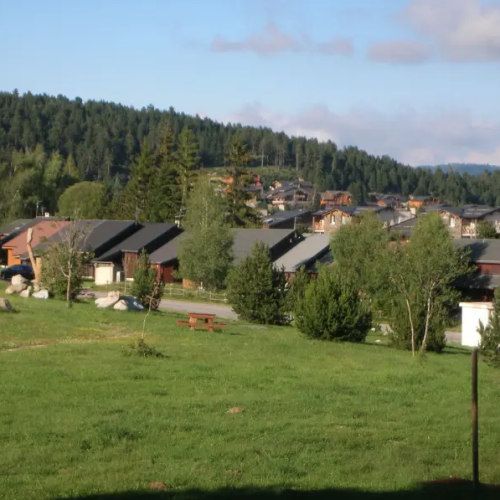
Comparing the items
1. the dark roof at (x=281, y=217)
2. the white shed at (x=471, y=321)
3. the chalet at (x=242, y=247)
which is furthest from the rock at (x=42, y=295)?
the dark roof at (x=281, y=217)

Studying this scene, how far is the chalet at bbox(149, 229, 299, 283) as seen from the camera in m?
62.3

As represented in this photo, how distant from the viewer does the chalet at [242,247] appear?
62.3 meters

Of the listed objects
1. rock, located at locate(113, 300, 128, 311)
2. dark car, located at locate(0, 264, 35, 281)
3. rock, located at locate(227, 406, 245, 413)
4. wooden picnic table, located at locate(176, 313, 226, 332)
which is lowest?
rock, located at locate(227, 406, 245, 413)

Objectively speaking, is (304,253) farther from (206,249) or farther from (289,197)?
(289,197)

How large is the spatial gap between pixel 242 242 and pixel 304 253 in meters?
5.60

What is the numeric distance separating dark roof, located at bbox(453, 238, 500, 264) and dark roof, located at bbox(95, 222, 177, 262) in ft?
78.2

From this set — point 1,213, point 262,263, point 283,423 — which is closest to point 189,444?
point 283,423

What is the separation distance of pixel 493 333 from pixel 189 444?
573 inches

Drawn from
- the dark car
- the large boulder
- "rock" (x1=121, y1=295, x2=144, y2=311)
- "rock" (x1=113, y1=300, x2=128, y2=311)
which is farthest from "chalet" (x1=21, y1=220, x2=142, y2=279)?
"rock" (x1=113, y1=300, x2=128, y2=311)

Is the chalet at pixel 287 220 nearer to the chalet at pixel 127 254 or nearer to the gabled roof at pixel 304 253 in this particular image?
the chalet at pixel 127 254

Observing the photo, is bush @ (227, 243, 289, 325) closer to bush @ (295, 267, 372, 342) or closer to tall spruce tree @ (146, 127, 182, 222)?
bush @ (295, 267, 372, 342)

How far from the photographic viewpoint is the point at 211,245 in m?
55.3

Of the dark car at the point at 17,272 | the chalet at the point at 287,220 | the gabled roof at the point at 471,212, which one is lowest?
the dark car at the point at 17,272

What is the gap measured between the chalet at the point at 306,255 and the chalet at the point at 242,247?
81 centimetres
